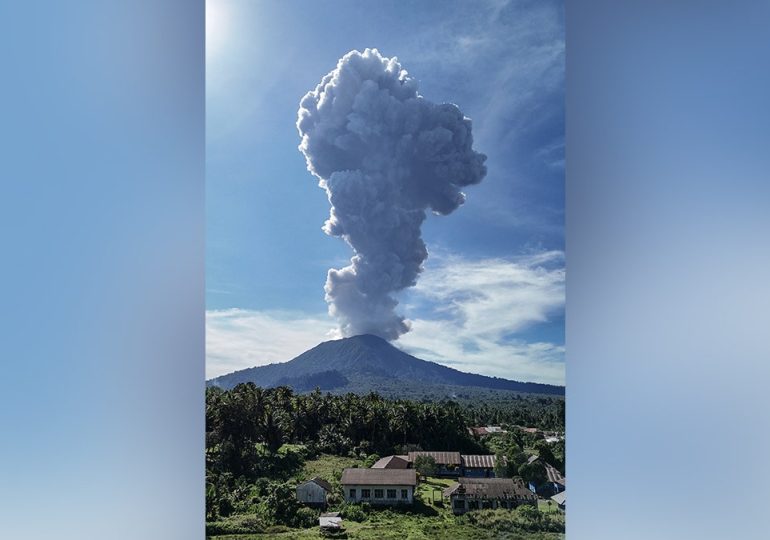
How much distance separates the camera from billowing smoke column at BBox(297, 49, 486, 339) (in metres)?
3.14

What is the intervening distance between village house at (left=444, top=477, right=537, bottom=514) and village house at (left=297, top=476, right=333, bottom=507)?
66 centimetres

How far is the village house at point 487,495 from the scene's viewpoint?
3.00 m

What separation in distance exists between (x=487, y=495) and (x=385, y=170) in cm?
187

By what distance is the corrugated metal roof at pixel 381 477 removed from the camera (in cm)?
304

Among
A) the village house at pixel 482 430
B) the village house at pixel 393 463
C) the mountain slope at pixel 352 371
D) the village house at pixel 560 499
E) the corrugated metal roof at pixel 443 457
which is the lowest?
the village house at pixel 560 499

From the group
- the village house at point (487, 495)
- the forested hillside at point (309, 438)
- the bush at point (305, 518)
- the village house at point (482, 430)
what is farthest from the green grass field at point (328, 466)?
the village house at point (482, 430)

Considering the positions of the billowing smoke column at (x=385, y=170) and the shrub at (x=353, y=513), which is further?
the billowing smoke column at (x=385, y=170)

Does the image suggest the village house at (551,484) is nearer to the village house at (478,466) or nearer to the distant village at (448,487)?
the distant village at (448,487)

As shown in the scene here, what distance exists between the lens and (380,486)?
305 cm

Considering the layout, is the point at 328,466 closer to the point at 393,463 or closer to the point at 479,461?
the point at 393,463

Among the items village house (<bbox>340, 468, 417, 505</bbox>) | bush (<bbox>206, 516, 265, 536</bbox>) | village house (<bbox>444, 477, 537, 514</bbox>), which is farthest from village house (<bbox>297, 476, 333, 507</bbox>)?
village house (<bbox>444, 477, 537, 514</bbox>)

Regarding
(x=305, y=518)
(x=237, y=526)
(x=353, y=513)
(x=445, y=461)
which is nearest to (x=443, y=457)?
(x=445, y=461)

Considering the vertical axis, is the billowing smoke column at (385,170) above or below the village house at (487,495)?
above
